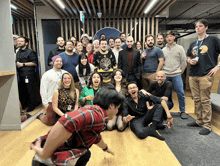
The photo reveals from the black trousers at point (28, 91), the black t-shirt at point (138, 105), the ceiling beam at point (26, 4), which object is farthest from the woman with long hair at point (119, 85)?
the ceiling beam at point (26, 4)

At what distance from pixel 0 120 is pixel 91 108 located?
249 centimetres

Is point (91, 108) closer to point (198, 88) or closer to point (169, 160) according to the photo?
point (169, 160)

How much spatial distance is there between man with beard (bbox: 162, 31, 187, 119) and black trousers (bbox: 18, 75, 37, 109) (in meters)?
2.78

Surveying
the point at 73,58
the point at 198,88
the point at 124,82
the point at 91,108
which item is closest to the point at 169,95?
the point at 198,88

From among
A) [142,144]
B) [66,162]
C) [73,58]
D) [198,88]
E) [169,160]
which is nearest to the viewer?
[66,162]

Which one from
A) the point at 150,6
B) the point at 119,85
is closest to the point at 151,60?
the point at 119,85

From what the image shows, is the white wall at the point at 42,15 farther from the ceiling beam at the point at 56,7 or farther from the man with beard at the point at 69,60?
the man with beard at the point at 69,60

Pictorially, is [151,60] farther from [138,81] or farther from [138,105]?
[138,105]

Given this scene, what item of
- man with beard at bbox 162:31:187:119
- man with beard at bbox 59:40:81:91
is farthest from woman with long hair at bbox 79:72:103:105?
man with beard at bbox 162:31:187:119

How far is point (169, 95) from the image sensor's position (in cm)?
265

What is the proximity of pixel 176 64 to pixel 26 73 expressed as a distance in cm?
300

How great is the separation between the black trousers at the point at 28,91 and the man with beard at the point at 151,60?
238 centimetres

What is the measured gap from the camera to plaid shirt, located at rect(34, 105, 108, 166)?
718mm

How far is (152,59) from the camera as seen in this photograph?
9.85 feet
